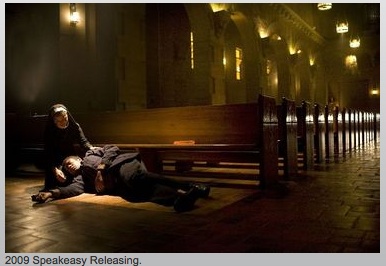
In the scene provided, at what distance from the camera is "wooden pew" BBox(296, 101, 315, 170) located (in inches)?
241

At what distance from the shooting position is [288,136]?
533 cm

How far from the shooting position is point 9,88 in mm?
10852

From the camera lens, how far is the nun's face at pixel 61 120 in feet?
14.1

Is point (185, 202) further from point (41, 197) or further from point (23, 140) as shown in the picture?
point (23, 140)

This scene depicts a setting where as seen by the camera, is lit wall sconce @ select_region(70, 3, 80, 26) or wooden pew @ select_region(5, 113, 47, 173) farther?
lit wall sconce @ select_region(70, 3, 80, 26)

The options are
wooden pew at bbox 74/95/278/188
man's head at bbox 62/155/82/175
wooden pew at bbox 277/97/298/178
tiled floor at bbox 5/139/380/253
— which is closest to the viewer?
tiled floor at bbox 5/139/380/253

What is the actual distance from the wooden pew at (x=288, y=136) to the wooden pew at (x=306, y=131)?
0.58 meters

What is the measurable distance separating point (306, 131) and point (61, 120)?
395cm

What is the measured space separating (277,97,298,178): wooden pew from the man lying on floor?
2.02 m

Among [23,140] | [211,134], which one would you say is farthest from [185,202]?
[23,140]

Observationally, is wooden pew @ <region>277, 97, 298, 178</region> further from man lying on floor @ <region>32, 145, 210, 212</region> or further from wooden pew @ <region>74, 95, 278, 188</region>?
man lying on floor @ <region>32, 145, 210, 212</region>

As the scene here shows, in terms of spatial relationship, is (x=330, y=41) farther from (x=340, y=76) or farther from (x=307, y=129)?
(x=307, y=129)

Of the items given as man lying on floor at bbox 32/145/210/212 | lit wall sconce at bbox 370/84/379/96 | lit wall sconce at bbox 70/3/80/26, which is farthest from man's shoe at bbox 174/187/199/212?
lit wall sconce at bbox 370/84/379/96

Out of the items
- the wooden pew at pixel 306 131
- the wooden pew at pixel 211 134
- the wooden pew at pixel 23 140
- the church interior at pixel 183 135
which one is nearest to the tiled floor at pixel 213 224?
the church interior at pixel 183 135
